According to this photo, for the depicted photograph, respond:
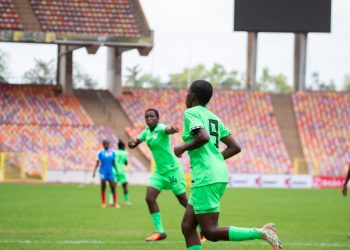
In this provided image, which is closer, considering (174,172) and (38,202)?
(174,172)

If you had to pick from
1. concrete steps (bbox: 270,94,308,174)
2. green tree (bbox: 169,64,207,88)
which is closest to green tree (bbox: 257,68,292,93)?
green tree (bbox: 169,64,207,88)

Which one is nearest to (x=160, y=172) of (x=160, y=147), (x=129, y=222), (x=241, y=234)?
(x=160, y=147)

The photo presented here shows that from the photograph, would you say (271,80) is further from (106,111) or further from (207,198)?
(207,198)

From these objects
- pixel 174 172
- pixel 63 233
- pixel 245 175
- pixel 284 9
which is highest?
pixel 284 9

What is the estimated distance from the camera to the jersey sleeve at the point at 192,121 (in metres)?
9.12

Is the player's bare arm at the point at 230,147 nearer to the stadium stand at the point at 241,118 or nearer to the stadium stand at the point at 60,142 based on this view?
the stadium stand at the point at 60,142

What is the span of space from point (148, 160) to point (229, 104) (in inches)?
354

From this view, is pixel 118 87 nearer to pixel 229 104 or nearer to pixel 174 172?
pixel 229 104

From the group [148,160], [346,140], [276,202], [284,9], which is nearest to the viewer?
[276,202]

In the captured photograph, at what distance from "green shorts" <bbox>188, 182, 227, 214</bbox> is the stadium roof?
38630mm

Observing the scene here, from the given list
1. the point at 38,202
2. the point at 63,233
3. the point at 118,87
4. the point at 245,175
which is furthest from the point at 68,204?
the point at 118,87

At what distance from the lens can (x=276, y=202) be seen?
30047 millimetres

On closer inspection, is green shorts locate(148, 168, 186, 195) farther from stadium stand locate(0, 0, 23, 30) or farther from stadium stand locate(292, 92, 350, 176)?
stadium stand locate(292, 92, 350, 176)

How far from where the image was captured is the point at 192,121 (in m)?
9.16
